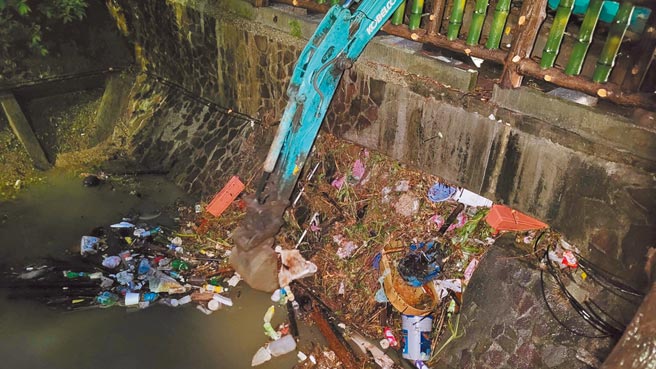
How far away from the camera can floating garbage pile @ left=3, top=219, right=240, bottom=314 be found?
18.4 feet

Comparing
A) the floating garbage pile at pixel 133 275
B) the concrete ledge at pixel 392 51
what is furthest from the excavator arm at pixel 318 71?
the floating garbage pile at pixel 133 275

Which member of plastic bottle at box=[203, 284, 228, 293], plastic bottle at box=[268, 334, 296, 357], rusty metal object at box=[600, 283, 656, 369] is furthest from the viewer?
plastic bottle at box=[203, 284, 228, 293]

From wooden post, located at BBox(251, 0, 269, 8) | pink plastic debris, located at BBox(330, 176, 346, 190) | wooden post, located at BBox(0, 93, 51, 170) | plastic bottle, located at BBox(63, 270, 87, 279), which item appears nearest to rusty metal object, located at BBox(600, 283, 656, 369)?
pink plastic debris, located at BBox(330, 176, 346, 190)

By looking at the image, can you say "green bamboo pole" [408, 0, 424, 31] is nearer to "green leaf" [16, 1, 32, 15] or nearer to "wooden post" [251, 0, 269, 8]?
"wooden post" [251, 0, 269, 8]

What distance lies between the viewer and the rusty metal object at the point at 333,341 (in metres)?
5.03

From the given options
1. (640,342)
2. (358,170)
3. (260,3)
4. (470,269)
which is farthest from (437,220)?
(260,3)

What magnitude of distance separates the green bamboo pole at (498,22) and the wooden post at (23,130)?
7.19 m

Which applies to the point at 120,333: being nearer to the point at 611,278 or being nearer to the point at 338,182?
the point at 338,182

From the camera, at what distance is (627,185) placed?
4.10m

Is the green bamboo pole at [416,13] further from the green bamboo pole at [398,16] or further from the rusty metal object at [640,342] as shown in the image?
the rusty metal object at [640,342]

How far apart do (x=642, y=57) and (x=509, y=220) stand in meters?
1.93

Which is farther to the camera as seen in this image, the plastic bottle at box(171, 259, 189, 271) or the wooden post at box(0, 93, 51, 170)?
the wooden post at box(0, 93, 51, 170)

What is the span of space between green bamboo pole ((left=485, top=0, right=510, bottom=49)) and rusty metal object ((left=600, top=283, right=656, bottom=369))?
2725 mm

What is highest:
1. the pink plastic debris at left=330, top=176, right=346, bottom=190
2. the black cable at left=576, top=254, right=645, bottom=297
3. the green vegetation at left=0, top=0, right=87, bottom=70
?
the green vegetation at left=0, top=0, right=87, bottom=70
